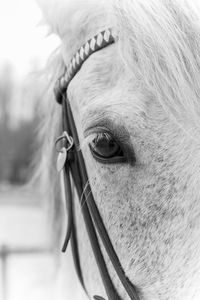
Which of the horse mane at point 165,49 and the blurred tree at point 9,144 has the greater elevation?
the blurred tree at point 9,144

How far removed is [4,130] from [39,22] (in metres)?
24.1

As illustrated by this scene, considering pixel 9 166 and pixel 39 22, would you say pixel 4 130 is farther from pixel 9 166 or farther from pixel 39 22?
pixel 39 22

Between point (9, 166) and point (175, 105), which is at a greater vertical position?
point (9, 166)

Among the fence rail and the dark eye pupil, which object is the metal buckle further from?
the fence rail

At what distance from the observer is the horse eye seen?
47.3 inches

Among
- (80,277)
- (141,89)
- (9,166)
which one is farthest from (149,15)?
(9,166)

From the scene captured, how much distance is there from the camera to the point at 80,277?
1521 mm

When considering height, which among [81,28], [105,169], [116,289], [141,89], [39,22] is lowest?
[116,289]

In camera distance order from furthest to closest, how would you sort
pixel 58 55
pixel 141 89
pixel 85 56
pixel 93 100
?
pixel 58 55, pixel 85 56, pixel 93 100, pixel 141 89

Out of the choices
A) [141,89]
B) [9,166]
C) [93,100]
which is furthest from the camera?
[9,166]

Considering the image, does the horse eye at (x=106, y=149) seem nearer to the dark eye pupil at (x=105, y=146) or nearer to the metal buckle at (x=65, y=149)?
the dark eye pupil at (x=105, y=146)

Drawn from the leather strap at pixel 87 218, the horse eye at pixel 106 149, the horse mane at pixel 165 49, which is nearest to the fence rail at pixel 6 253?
the leather strap at pixel 87 218

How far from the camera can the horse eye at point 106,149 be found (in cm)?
120

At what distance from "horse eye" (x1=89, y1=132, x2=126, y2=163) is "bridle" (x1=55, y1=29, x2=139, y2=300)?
0.15 metres
